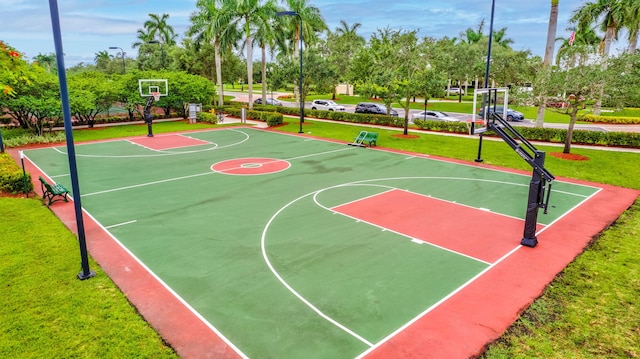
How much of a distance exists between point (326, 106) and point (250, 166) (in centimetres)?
3635

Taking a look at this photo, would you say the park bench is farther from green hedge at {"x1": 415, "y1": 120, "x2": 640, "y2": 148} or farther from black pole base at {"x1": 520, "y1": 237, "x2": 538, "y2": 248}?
black pole base at {"x1": 520, "y1": 237, "x2": 538, "y2": 248}

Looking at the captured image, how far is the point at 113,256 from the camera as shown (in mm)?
10938

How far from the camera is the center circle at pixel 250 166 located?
20578mm

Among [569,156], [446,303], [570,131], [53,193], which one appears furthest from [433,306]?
[570,131]

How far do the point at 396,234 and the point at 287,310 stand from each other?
518cm

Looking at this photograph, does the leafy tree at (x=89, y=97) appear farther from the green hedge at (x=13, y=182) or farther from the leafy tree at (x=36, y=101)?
the green hedge at (x=13, y=182)

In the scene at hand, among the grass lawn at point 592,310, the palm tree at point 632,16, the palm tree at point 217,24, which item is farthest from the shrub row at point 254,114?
the palm tree at point 632,16

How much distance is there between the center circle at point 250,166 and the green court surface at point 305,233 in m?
0.11

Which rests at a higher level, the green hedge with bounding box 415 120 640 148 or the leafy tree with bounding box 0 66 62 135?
the leafy tree with bounding box 0 66 62 135

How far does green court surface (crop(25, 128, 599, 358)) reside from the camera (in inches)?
323

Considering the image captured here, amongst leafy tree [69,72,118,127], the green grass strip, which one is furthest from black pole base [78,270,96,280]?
leafy tree [69,72,118,127]

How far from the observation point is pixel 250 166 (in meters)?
21.7

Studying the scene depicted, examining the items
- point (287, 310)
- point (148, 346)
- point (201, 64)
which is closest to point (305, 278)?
point (287, 310)

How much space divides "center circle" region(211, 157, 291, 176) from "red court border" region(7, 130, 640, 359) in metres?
8.32
